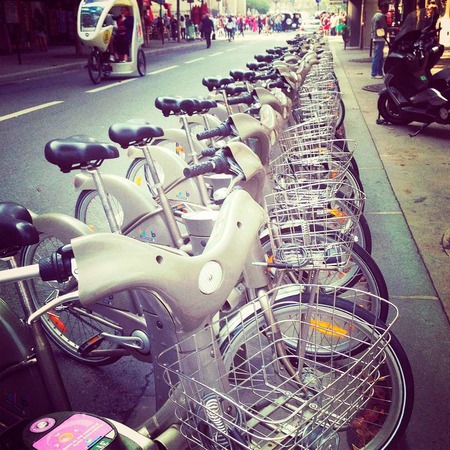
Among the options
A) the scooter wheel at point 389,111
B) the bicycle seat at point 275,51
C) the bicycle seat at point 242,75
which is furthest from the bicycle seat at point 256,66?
the scooter wheel at point 389,111

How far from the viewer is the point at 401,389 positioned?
2.11 meters

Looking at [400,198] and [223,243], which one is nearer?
[223,243]

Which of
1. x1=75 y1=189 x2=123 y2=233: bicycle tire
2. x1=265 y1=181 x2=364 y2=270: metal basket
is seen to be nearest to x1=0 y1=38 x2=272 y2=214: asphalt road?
x1=75 y1=189 x2=123 y2=233: bicycle tire

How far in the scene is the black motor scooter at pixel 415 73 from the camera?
7.94 m

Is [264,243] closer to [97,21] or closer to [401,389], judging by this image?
[401,389]

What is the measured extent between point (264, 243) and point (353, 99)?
9479mm

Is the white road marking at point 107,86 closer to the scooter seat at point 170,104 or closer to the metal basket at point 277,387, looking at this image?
the scooter seat at point 170,104

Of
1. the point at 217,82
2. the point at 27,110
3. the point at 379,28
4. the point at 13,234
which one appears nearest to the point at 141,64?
the point at 27,110

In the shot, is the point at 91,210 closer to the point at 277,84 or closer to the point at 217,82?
the point at 217,82

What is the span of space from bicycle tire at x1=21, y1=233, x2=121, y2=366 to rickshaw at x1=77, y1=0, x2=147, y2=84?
1219cm

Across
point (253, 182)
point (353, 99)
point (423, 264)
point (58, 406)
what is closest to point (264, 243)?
point (253, 182)

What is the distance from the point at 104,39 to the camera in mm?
14984

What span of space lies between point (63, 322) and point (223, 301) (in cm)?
208

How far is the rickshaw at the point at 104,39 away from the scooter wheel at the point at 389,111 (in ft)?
28.3
